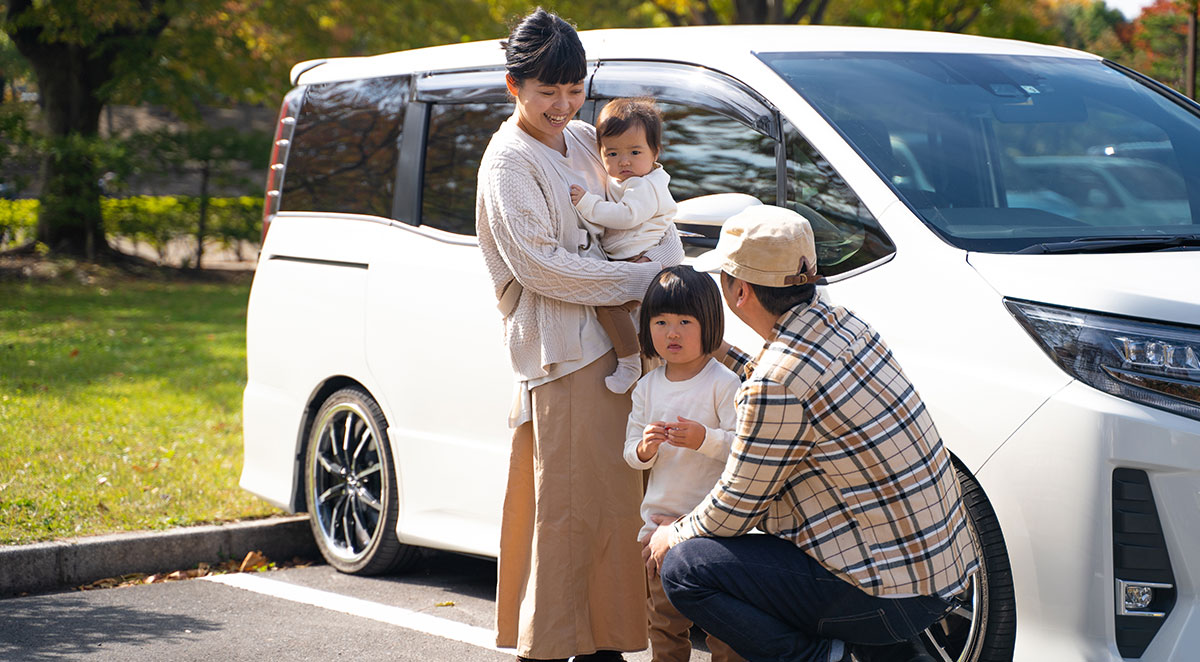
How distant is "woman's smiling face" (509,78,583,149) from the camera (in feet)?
11.7

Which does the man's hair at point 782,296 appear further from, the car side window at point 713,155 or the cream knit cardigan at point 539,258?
the car side window at point 713,155

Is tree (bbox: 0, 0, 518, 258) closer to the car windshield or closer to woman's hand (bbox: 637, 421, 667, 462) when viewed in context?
the car windshield

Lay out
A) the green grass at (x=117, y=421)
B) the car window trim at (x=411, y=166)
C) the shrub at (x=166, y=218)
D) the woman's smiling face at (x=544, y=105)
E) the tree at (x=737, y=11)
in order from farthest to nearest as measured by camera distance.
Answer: the shrub at (x=166, y=218) → the tree at (x=737, y=11) → the green grass at (x=117, y=421) → the car window trim at (x=411, y=166) → the woman's smiling face at (x=544, y=105)

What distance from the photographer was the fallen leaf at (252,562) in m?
5.81

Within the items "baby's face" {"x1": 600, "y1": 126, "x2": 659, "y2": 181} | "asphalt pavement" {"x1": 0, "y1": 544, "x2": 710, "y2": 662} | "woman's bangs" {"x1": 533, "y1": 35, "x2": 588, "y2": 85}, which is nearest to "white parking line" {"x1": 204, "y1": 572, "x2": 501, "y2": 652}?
"asphalt pavement" {"x1": 0, "y1": 544, "x2": 710, "y2": 662}

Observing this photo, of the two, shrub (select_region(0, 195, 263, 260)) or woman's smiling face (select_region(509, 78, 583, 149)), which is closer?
woman's smiling face (select_region(509, 78, 583, 149))

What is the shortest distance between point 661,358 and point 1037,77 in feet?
6.09

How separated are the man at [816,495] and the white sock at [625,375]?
1.96 ft

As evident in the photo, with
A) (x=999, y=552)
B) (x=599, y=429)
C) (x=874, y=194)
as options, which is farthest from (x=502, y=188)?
(x=999, y=552)

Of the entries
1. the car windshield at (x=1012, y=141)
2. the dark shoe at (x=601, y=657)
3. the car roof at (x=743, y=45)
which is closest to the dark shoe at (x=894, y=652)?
the dark shoe at (x=601, y=657)

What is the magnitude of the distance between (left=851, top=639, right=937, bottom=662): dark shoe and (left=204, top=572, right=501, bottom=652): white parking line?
1621 millimetres

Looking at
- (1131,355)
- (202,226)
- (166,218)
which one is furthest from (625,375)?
(202,226)

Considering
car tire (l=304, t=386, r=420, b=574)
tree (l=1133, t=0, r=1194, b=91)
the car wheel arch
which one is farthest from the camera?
tree (l=1133, t=0, r=1194, b=91)

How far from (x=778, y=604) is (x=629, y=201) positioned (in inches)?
47.2
